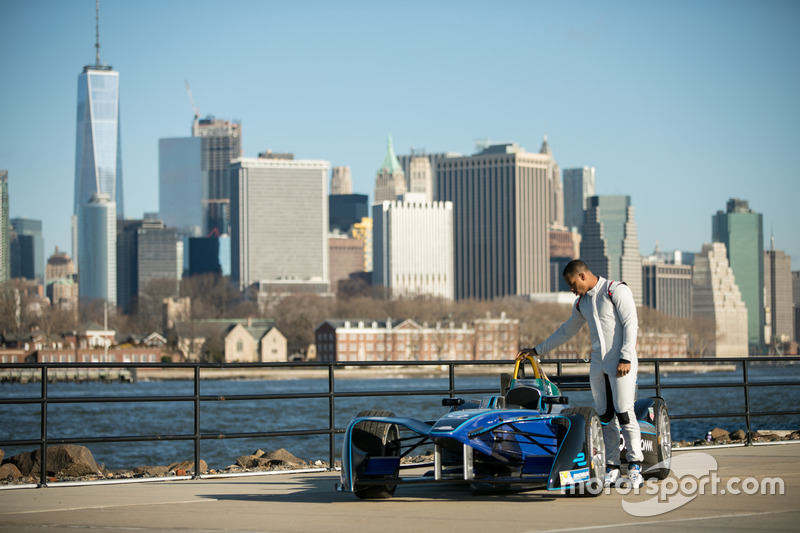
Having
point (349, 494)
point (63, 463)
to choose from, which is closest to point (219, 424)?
point (63, 463)

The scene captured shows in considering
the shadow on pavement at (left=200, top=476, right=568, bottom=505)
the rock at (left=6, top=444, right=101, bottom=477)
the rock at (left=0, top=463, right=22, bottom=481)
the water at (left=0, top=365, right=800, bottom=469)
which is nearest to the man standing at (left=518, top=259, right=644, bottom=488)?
the shadow on pavement at (left=200, top=476, right=568, bottom=505)

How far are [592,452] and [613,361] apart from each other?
998 millimetres

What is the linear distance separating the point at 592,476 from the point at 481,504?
925 millimetres

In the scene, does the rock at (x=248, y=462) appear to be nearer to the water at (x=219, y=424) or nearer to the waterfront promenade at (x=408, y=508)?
the water at (x=219, y=424)

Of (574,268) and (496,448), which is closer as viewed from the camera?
(496,448)

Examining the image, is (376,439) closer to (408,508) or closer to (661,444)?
(408,508)

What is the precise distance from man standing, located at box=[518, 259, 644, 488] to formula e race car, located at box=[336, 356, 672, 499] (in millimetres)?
452

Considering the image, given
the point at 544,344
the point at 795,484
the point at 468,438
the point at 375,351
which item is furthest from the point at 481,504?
the point at 375,351

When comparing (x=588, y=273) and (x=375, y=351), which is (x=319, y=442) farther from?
(x=375, y=351)

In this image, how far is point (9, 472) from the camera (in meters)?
16.9

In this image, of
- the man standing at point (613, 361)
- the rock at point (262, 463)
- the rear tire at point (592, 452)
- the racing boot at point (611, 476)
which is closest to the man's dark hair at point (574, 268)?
the man standing at point (613, 361)

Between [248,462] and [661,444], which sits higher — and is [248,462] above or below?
below

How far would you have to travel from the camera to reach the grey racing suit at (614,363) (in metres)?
10.5

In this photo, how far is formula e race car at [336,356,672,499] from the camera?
968 cm
